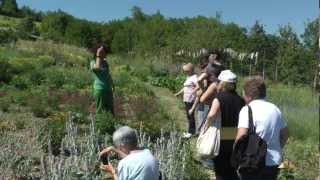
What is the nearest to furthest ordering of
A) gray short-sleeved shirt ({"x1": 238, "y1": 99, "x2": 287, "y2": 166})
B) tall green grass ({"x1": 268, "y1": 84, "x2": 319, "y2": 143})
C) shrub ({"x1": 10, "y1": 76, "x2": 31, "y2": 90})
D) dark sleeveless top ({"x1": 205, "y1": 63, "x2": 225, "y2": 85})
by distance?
gray short-sleeved shirt ({"x1": 238, "y1": 99, "x2": 287, "y2": 166})
dark sleeveless top ({"x1": 205, "y1": 63, "x2": 225, "y2": 85})
tall green grass ({"x1": 268, "y1": 84, "x2": 319, "y2": 143})
shrub ({"x1": 10, "y1": 76, "x2": 31, "y2": 90})

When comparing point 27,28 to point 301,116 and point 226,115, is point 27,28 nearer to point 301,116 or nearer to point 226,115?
point 301,116

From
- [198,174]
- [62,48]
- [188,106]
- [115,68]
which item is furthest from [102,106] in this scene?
[62,48]

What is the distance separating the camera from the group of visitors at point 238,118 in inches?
247

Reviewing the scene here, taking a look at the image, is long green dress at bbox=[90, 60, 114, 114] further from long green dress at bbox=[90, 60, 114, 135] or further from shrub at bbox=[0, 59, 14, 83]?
shrub at bbox=[0, 59, 14, 83]

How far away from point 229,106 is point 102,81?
481 cm

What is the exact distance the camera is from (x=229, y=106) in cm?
712

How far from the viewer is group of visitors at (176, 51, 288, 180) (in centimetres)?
628

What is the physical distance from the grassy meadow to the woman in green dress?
0.37m

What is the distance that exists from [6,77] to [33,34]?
30.8m

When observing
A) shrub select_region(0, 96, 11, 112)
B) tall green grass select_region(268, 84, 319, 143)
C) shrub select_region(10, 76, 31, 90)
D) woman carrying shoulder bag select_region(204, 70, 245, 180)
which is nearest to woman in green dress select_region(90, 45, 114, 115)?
tall green grass select_region(268, 84, 319, 143)

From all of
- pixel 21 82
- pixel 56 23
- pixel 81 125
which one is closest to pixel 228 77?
pixel 81 125

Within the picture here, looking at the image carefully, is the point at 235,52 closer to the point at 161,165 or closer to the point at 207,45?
the point at 207,45

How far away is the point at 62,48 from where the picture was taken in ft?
127

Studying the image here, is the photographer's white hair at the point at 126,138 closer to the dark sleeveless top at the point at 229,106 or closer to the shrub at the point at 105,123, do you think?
the dark sleeveless top at the point at 229,106
